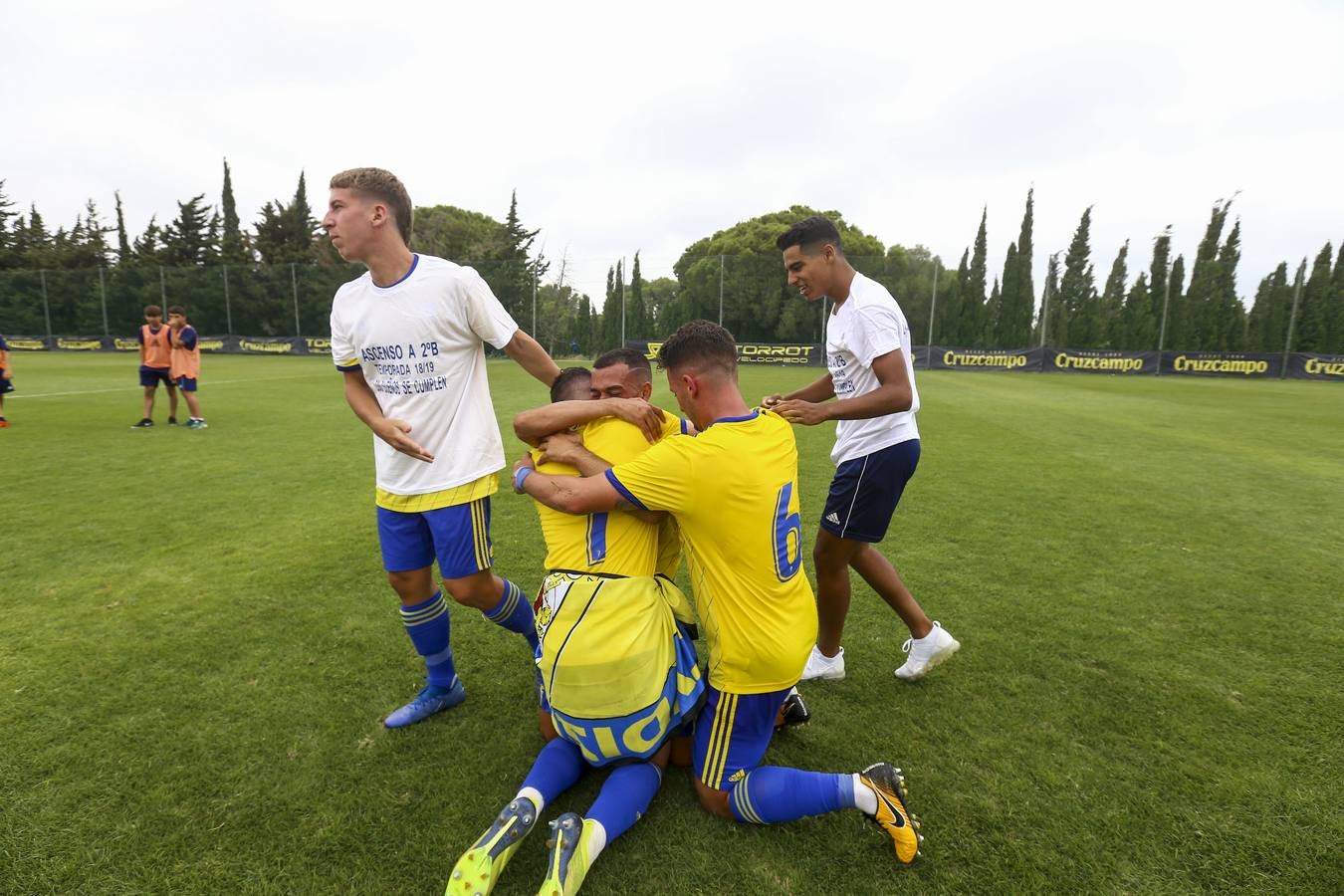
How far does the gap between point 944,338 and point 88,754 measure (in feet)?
134

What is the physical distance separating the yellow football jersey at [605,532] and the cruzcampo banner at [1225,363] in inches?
1431

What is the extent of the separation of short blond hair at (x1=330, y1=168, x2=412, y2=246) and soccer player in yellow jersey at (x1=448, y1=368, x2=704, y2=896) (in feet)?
4.08

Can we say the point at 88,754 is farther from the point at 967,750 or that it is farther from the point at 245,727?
the point at 967,750

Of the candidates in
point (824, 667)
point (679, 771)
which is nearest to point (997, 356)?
point (824, 667)

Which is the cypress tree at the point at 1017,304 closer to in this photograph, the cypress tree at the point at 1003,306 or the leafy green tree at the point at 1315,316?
the cypress tree at the point at 1003,306

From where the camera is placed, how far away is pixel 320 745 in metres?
2.76

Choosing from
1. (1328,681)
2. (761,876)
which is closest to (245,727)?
(761,876)

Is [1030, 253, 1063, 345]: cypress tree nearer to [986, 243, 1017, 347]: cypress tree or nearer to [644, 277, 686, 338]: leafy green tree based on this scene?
[986, 243, 1017, 347]: cypress tree

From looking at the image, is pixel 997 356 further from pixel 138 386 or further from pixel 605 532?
pixel 605 532

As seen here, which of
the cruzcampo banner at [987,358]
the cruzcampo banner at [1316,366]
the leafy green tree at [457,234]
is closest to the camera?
the cruzcampo banner at [1316,366]

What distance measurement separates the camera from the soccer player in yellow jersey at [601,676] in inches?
78.6

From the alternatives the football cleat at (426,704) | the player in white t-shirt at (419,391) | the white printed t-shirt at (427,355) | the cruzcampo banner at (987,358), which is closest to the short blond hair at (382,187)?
the player in white t-shirt at (419,391)

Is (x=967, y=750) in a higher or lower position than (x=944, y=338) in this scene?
lower

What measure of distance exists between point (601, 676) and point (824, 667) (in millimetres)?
1650
